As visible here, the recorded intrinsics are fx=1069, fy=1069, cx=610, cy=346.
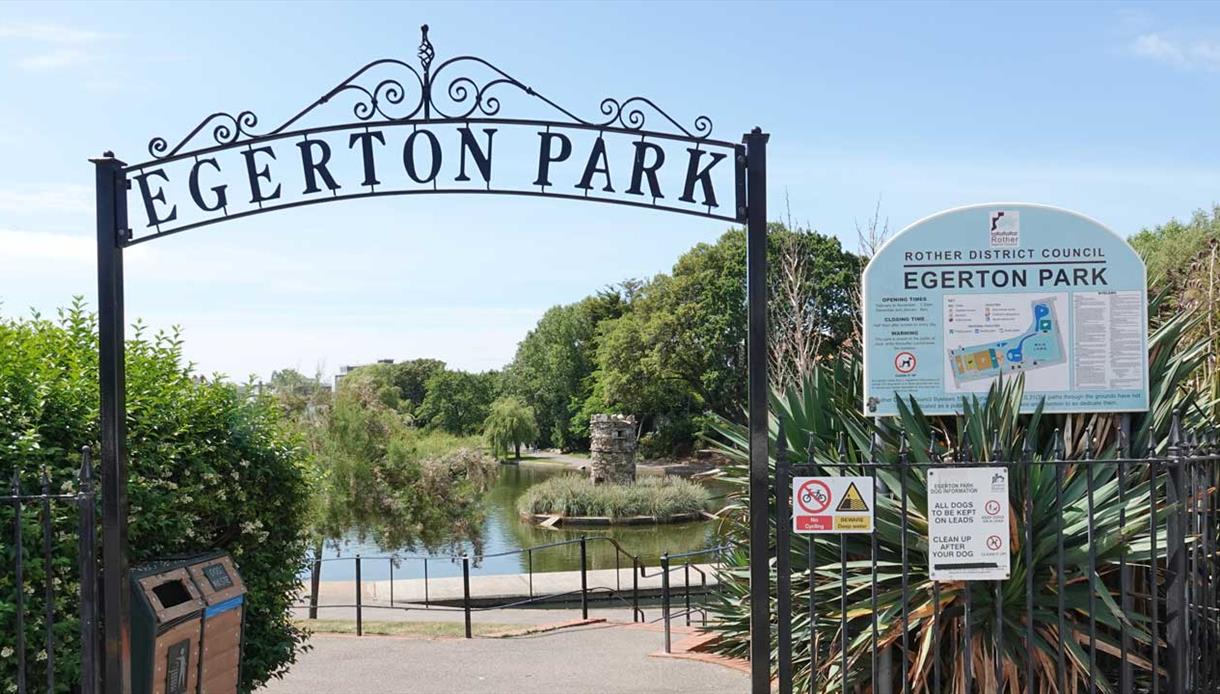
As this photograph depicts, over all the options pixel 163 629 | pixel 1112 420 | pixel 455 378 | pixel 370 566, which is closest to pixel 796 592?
pixel 1112 420

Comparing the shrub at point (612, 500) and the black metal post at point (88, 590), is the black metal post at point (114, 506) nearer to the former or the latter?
the black metal post at point (88, 590)

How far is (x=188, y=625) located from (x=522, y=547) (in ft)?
83.4

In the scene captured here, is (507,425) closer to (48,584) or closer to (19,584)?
(48,584)

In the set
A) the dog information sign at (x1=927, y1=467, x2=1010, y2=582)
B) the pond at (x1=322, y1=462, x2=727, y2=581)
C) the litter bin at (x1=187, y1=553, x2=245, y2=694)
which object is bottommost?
the pond at (x1=322, y1=462, x2=727, y2=581)

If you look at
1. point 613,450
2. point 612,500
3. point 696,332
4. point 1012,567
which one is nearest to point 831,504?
point 1012,567

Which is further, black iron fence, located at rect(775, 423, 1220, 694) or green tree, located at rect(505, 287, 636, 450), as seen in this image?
green tree, located at rect(505, 287, 636, 450)

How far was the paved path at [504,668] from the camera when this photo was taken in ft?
26.6

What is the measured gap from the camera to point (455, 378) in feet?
244

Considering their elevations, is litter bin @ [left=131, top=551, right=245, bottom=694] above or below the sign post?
below

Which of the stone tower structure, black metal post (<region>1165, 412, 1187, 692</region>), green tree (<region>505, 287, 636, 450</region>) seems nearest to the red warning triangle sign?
black metal post (<region>1165, 412, 1187, 692</region>)

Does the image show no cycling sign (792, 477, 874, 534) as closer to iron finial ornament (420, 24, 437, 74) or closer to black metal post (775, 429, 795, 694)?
black metal post (775, 429, 795, 694)

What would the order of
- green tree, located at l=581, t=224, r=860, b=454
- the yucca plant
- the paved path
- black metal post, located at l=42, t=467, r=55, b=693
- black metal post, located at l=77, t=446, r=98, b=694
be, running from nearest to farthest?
black metal post, located at l=42, t=467, r=55, b=693, black metal post, located at l=77, t=446, r=98, b=694, the yucca plant, the paved path, green tree, located at l=581, t=224, r=860, b=454

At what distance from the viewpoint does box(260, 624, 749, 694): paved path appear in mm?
8117

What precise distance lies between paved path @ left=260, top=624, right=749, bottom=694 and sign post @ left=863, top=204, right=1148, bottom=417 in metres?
2.61
